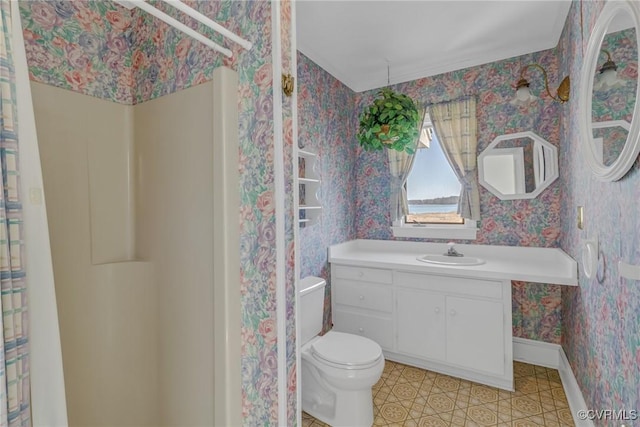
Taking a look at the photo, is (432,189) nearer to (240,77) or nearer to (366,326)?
(366,326)

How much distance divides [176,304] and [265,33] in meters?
1.17

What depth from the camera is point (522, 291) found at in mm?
2531

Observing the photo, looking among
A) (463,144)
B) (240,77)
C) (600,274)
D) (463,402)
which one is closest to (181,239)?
(240,77)

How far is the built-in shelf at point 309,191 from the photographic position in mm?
2340

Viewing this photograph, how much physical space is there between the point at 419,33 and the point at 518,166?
1.28 m

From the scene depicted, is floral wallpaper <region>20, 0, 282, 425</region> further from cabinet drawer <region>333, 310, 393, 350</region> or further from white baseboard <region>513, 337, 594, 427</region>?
white baseboard <region>513, 337, 594, 427</region>

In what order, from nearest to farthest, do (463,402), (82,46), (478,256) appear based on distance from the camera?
(82,46), (463,402), (478,256)

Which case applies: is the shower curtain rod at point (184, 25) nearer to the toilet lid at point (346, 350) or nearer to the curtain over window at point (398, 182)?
the toilet lid at point (346, 350)

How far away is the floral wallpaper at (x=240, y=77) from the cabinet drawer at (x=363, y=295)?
140cm

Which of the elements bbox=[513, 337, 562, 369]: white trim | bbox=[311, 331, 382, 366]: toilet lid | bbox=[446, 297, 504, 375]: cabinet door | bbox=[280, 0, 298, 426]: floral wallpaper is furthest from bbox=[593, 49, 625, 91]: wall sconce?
bbox=[513, 337, 562, 369]: white trim

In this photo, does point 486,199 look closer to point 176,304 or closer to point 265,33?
point 265,33

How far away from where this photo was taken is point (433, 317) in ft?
7.46

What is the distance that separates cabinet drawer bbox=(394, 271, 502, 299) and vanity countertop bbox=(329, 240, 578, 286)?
49 mm

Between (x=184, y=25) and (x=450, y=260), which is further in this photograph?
(x=450, y=260)
